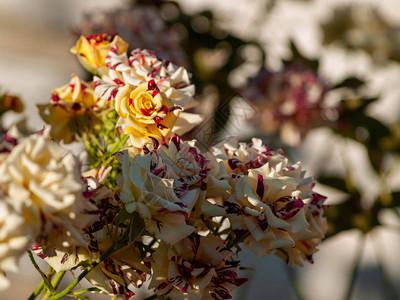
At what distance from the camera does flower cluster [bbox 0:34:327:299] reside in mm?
190

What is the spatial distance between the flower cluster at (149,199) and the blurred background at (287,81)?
0.16 feet

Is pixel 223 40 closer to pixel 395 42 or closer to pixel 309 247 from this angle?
pixel 395 42

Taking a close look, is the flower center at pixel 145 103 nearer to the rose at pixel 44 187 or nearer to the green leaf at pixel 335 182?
the rose at pixel 44 187

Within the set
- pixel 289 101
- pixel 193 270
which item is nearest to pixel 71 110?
pixel 193 270

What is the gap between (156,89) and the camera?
0.92 feet

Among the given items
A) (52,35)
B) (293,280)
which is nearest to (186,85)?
(293,280)

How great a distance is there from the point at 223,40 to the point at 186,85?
479mm

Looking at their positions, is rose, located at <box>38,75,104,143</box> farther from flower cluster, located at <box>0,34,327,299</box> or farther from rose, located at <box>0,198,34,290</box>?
rose, located at <box>0,198,34,290</box>

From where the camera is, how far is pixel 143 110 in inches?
11.1

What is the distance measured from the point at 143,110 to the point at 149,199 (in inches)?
2.7

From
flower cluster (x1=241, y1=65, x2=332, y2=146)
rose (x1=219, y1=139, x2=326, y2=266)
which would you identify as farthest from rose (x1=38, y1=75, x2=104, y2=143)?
flower cluster (x1=241, y1=65, x2=332, y2=146)

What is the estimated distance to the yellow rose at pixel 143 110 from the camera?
281 mm

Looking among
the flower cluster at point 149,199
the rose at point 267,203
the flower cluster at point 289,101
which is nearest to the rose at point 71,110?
the flower cluster at point 149,199

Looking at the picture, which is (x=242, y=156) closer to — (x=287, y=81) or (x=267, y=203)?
(x=267, y=203)
